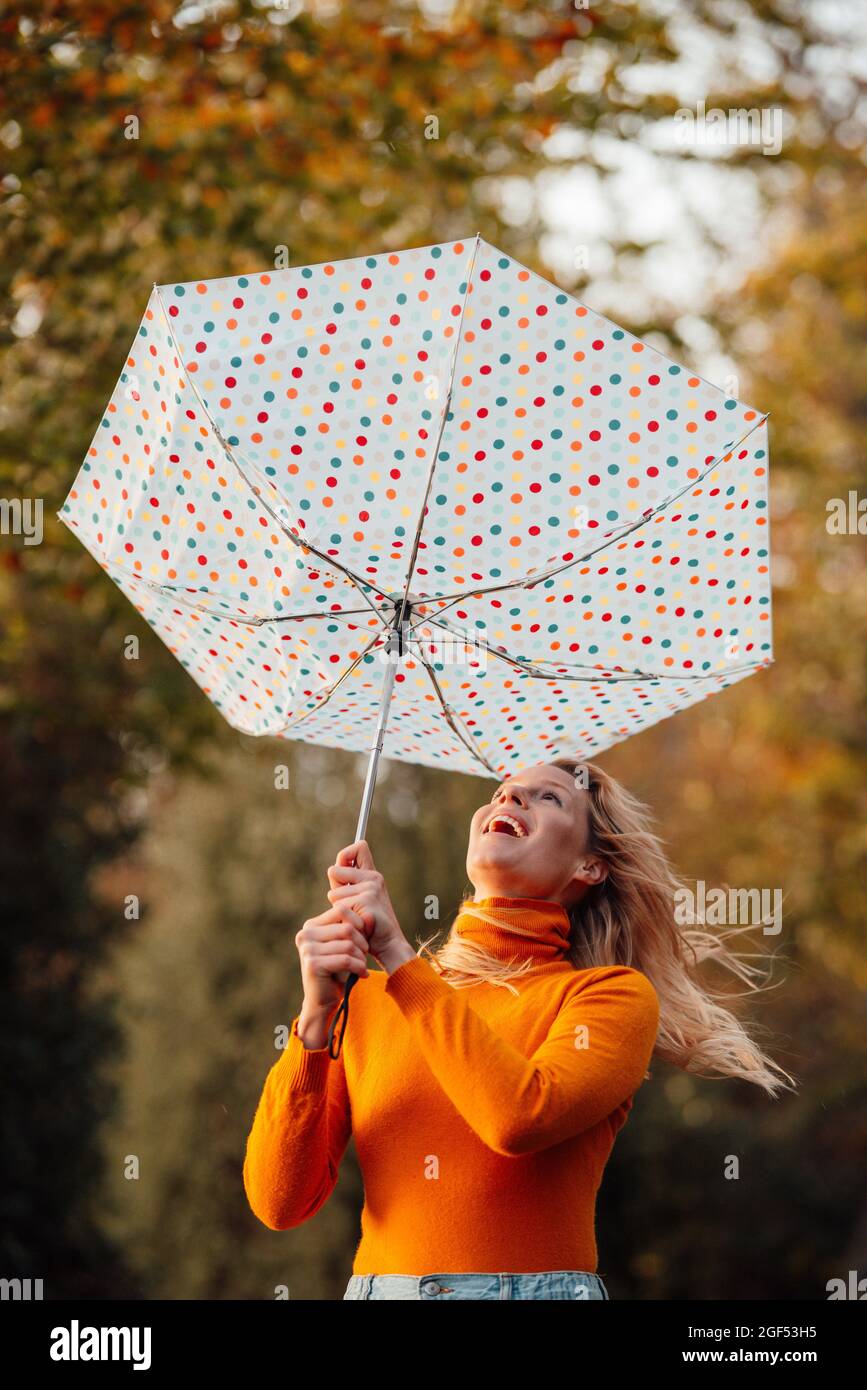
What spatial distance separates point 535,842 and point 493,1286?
913 millimetres

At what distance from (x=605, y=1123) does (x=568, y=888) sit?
0.55 metres

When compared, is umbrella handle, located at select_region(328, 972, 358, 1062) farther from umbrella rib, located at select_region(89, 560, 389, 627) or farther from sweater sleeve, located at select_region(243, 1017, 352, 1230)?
umbrella rib, located at select_region(89, 560, 389, 627)

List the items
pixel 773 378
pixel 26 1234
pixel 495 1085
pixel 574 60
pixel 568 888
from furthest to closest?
pixel 773 378 → pixel 26 1234 → pixel 574 60 → pixel 568 888 → pixel 495 1085

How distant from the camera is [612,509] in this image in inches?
117

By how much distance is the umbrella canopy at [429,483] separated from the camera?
2854 mm

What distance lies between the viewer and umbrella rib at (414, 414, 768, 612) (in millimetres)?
2957

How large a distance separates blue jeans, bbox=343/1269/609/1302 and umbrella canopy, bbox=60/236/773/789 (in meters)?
1.05

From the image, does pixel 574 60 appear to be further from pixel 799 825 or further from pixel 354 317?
pixel 799 825

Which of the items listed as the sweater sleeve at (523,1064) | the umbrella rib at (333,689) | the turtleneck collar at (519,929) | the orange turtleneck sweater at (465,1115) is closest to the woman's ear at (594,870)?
the turtleneck collar at (519,929)

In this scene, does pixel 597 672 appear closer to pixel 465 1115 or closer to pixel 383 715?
pixel 383 715

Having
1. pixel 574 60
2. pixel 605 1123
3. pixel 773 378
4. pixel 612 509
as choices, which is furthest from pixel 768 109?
pixel 605 1123

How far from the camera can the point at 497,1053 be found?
8.46ft

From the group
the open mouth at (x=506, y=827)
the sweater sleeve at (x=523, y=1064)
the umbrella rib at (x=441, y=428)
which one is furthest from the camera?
the open mouth at (x=506, y=827)

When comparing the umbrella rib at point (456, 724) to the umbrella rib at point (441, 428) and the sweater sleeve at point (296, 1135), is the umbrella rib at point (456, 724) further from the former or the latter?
the sweater sleeve at point (296, 1135)
